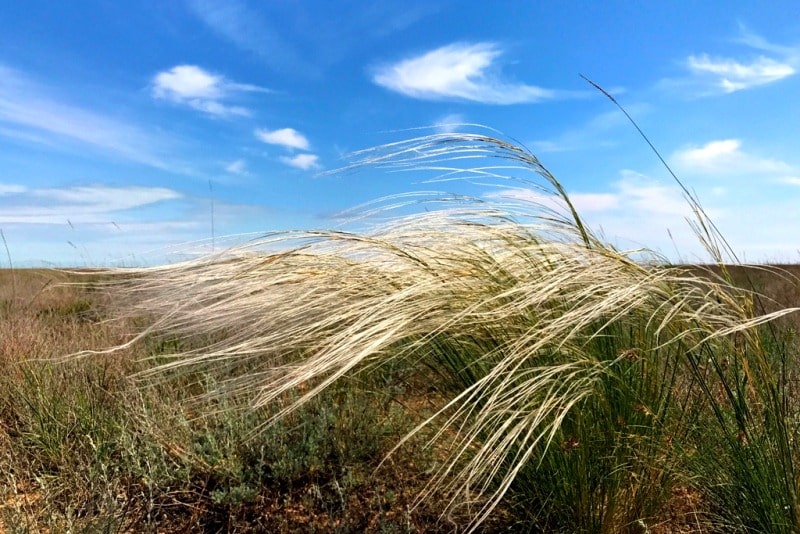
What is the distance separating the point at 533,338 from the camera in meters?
1.47

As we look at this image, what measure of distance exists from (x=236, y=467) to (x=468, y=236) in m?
1.17

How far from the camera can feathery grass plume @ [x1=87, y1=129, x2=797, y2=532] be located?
4.63 feet

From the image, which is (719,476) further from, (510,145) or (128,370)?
(128,370)

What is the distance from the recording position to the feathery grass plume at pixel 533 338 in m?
1.41

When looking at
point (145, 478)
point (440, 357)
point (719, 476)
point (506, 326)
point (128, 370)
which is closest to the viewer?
point (719, 476)

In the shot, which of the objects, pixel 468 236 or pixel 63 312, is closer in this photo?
pixel 468 236

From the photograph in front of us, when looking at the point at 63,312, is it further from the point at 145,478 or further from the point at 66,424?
the point at 145,478

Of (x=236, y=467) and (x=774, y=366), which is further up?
(x=774, y=366)

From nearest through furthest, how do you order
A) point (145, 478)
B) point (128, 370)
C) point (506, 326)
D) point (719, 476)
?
point (719, 476) → point (506, 326) → point (145, 478) → point (128, 370)

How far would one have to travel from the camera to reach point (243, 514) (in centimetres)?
211

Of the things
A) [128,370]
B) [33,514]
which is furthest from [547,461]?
[128,370]

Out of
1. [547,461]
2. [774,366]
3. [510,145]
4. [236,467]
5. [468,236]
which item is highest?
[510,145]

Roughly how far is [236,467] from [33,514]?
691mm

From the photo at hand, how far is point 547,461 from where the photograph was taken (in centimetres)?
162
